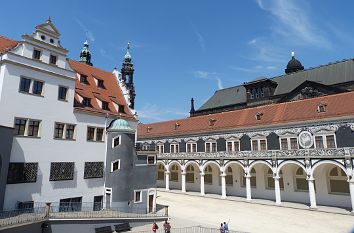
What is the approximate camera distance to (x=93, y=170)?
84.0ft

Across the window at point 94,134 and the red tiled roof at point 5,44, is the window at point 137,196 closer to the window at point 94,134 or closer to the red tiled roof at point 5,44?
the window at point 94,134

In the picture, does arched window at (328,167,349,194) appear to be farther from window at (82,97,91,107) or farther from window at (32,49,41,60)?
window at (32,49,41,60)

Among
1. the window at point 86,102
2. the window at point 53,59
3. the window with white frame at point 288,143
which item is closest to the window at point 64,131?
the window at point 86,102

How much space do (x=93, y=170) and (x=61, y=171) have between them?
3353 millimetres

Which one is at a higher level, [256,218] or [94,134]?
[94,134]

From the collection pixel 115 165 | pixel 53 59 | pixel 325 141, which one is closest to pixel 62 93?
pixel 53 59

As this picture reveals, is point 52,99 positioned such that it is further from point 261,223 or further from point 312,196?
point 312,196

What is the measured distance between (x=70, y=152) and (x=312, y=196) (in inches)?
1061

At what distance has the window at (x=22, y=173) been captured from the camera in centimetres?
1952

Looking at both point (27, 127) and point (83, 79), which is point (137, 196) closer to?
point (27, 127)

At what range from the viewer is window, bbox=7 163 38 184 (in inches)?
768

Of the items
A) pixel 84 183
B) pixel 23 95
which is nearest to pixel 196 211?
pixel 84 183

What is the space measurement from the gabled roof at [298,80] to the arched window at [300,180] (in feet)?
58.3

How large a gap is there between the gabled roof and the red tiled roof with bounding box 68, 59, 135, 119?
3011 cm
